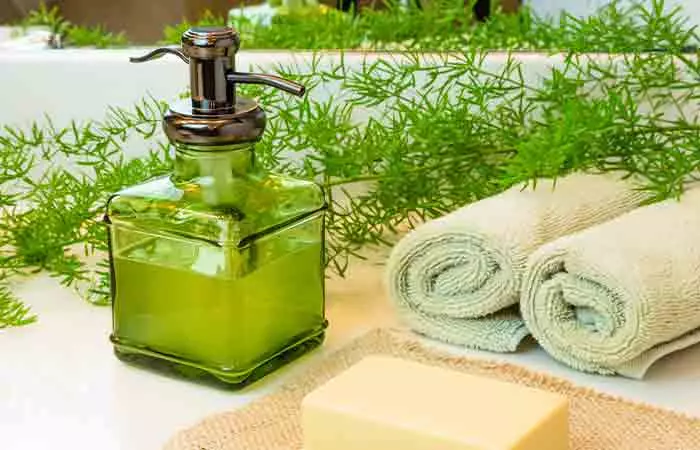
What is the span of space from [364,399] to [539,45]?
538 millimetres

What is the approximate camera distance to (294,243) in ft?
2.34

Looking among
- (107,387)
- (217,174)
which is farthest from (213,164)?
(107,387)

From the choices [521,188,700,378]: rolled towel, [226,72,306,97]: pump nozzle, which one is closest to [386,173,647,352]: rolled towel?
[521,188,700,378]: rolled towel

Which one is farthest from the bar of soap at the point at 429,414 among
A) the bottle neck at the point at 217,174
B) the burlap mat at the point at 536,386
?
the bottle neck at the point at 217,174

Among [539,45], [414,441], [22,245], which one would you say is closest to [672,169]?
[539,45]

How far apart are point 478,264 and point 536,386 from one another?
86mm

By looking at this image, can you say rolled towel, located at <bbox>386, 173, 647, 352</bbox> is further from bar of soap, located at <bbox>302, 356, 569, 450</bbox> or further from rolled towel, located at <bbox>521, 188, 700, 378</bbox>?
bar of soap, located at <bbox>302, 356, 569, 450</bbox>

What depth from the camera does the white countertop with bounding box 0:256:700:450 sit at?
0.63 m

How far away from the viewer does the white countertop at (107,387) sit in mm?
632

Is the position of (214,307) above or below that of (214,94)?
below

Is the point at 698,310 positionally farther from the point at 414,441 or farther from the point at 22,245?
the point at 22,245

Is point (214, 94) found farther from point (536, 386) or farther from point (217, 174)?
point (536, 386)

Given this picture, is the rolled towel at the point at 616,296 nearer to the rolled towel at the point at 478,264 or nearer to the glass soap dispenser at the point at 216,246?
the rolled towel at the point at 478,264

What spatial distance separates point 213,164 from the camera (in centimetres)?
69
